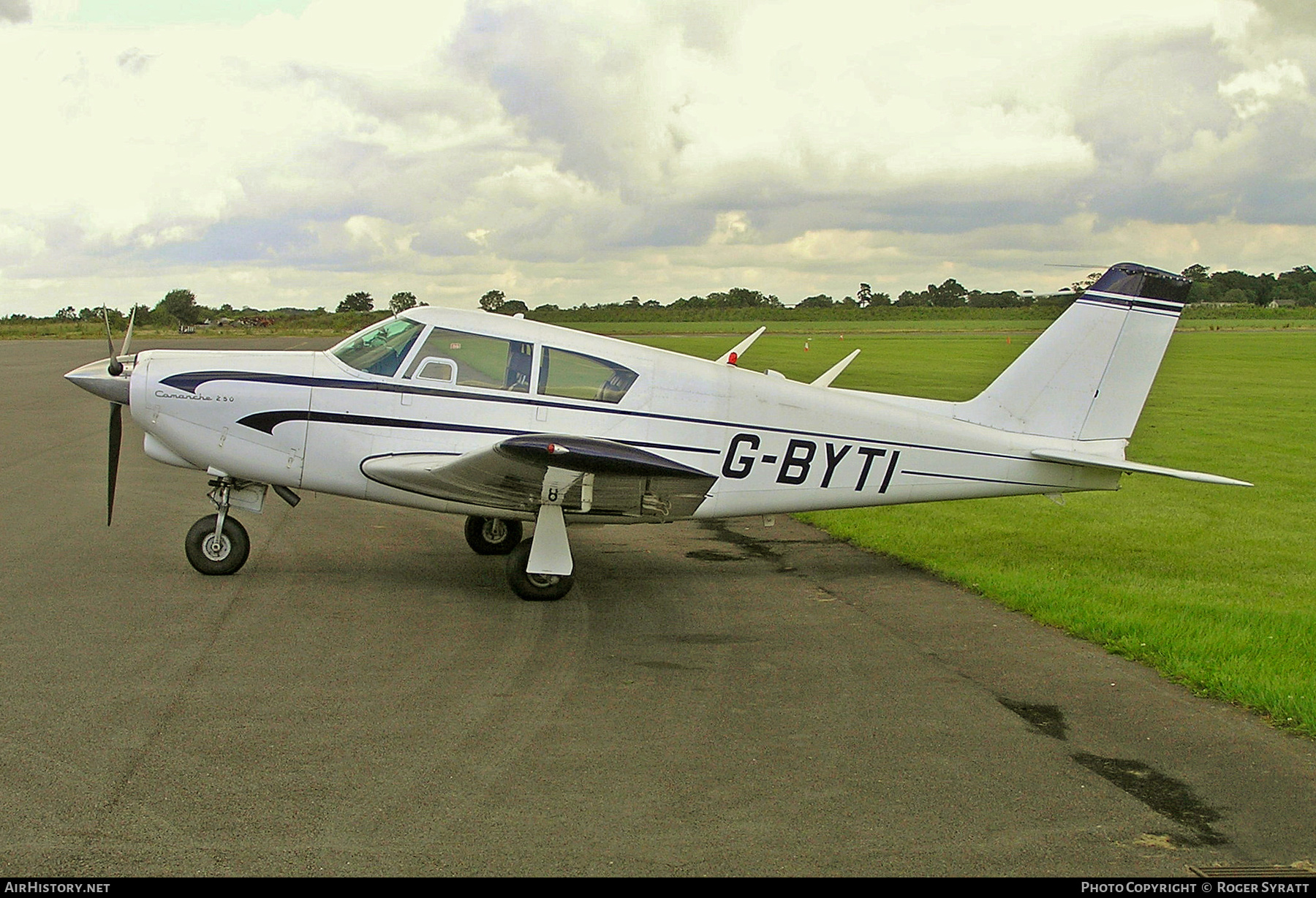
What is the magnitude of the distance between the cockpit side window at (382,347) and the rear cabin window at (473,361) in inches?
5.5

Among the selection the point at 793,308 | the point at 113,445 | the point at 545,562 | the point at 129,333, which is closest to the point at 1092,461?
the point at 545,562

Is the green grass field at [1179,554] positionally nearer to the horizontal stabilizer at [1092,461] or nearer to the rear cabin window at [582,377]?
the horizontal stabilizer at [1092,461]

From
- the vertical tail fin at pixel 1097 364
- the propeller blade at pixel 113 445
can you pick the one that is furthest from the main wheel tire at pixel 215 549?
the vertical tail fin at pixel 1097 364

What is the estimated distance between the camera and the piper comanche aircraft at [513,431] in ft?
28.7

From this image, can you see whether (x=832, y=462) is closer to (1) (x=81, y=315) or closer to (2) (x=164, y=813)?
(2) (x=164, y=813)

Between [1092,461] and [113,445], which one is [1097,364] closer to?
[1092,461]

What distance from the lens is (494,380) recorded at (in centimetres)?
902

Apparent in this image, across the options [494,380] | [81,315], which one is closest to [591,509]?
[494,380]

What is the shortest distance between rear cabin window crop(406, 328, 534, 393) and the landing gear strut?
6.21 ft

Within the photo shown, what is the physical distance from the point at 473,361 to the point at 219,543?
102 inches

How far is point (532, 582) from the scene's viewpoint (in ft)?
28.1
